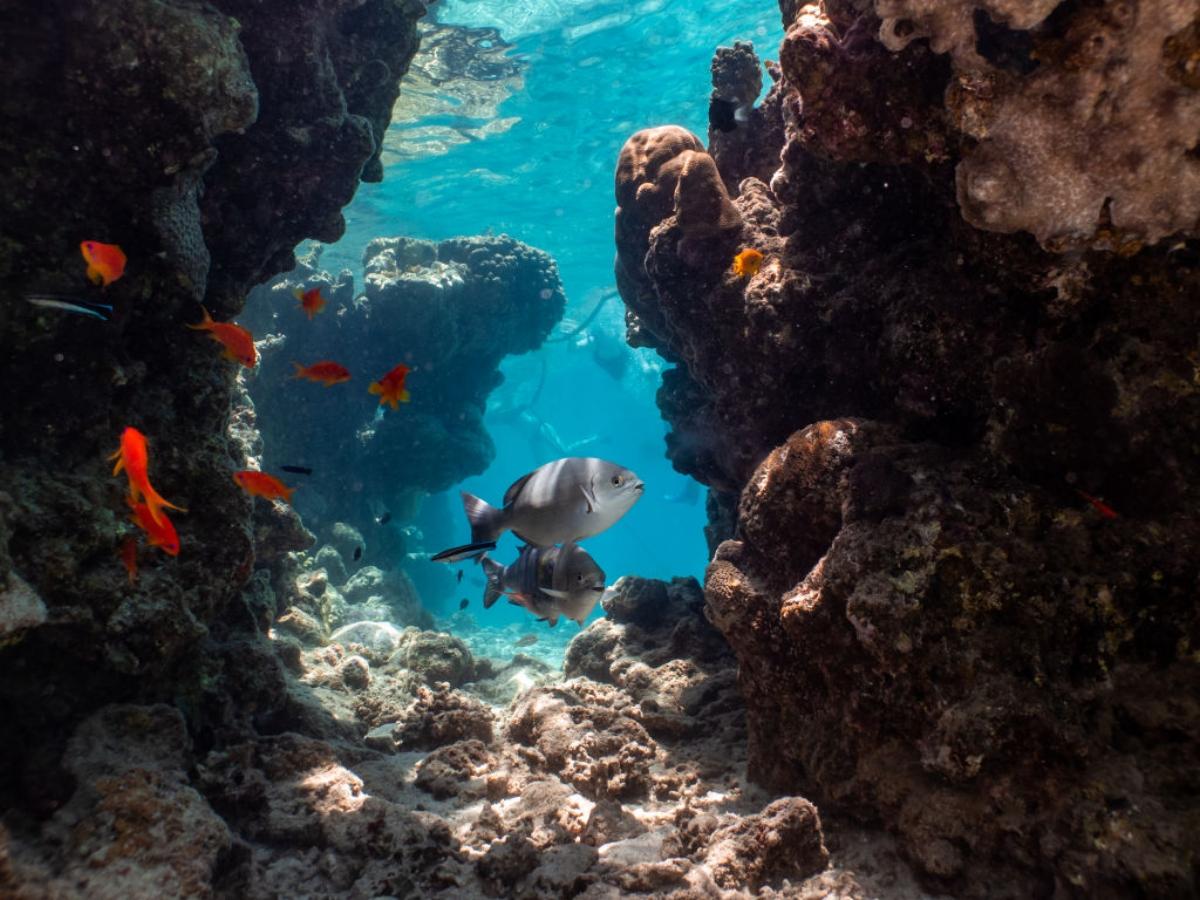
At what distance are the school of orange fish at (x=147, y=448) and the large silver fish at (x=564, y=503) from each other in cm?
151

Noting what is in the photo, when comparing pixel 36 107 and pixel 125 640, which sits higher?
pixel 36 107

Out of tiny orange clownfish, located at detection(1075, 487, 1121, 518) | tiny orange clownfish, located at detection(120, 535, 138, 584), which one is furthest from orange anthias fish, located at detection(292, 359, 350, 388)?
tiny orange clownfish, located at detection(1075, 487, 1121, 518)

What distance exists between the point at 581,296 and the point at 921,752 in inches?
1617

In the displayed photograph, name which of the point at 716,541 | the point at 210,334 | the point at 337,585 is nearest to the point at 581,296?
the point at 337,585

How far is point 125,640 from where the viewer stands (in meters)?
3.70

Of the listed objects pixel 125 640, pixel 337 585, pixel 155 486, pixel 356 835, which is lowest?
pixel 356 835

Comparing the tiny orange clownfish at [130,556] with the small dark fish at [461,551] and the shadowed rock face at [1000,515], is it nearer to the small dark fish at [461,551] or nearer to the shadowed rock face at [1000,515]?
the small dark fish at [461,551]

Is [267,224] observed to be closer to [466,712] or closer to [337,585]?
[466,712]

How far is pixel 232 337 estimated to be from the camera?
15.6ft

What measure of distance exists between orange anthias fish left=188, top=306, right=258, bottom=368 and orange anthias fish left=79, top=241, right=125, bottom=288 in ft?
2.61

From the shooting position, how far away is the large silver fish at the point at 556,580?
4426 mm

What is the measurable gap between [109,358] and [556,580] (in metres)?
3.47

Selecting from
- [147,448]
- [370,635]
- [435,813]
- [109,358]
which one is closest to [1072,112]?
[435,813]

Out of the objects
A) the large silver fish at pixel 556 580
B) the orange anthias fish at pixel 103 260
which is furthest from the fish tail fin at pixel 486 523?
the orange anthias fish at pixel 103 260
